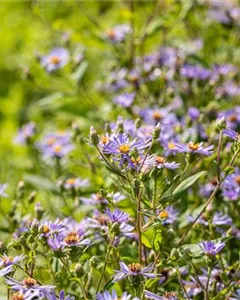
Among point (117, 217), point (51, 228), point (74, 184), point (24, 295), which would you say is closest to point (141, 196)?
point (117, 217)

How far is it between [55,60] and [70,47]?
0.12 metres

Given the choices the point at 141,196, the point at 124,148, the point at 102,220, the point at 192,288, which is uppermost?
the point at 124,148

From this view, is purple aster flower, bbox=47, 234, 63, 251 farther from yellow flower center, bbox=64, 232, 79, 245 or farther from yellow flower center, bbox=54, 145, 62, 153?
yellow flower center, bbox=54, 145, 62, 153

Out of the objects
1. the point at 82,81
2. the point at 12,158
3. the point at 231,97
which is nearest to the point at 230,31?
the point at 231,97

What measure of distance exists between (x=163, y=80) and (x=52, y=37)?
32.6 inches

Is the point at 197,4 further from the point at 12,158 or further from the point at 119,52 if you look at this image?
the point at 12,158

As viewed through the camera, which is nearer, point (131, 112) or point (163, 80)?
point (131, 112)

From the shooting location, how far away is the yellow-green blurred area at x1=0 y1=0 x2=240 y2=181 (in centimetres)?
213

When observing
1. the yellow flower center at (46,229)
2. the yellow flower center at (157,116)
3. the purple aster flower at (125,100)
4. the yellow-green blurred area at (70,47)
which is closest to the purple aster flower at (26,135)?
the yellow-green blurred area at (70,47)

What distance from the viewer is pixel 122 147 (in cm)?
114

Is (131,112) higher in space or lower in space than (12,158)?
higher

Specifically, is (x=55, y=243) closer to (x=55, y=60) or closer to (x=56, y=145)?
(x=56, y=145)

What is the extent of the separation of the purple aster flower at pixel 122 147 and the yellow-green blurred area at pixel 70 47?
82 centimetres

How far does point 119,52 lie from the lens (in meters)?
2.17
